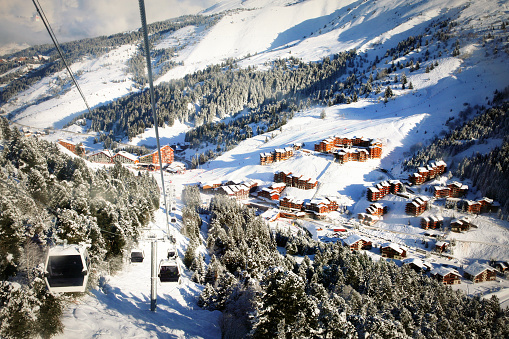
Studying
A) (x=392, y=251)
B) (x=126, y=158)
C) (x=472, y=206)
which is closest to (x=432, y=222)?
(x=472, y=206)

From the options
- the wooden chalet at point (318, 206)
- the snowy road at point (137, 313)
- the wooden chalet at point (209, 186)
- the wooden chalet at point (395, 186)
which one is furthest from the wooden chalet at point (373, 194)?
the snowy road at point (137, 313)

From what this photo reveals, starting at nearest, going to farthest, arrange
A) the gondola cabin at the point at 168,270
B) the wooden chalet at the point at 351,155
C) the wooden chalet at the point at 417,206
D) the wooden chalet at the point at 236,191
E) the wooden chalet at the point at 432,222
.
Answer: the gondola cabin at the point at 168,270, the wooden chalet at the point at 432,222, the wooden chalet at the point at 417,206, the wooden chalet at the point at 236,191, the wooden chalet at the point at 351,155

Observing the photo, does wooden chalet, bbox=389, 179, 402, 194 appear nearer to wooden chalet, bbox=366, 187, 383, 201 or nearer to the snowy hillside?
the snowy hillside

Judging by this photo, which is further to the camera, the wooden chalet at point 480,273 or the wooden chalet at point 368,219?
the wooden chalet at point 368,219

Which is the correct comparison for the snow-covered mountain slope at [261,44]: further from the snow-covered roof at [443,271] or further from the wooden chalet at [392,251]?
the snow-covered roof at [443,271]

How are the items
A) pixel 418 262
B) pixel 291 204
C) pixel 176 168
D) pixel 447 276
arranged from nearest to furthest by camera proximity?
pixel 447 276 < pixel 418 262 < pixel 291 204 < pixel 176 168

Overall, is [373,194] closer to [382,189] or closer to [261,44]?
[382,189]

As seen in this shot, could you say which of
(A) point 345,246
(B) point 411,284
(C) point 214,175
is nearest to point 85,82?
(C) point 214,175
